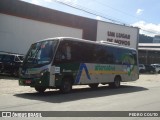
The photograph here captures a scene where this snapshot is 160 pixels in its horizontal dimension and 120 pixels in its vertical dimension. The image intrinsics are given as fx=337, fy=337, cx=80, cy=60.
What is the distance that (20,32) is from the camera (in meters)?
32.0

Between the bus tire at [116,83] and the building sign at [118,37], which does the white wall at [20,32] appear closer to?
the building sign at [118,37]

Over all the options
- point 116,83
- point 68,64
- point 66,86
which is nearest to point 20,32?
point 116,83

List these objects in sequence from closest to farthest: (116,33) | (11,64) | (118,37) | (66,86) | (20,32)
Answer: (66,86) < (11,64) < (20,32) < (116,33) < (118,37)

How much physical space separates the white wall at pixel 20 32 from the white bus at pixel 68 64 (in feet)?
42.1

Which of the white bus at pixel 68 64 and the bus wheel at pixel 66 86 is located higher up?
the white bus at pixel 68 64

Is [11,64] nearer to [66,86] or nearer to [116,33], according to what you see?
[66,86]

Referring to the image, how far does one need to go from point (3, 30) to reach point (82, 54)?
14.6m

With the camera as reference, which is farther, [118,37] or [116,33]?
[118,37]

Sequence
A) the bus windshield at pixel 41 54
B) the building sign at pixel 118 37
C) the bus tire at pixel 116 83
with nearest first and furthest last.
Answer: the bus windshield at pixel 41 54 → the bus tire at pixel 116 83 → the building sign at pixel 118 37

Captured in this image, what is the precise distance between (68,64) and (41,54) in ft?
5.06

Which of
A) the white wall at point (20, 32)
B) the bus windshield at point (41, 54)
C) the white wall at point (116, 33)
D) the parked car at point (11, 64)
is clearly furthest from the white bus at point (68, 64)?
the white wall at point (116, 33)

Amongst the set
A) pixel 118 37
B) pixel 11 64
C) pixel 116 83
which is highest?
pixel 118 37

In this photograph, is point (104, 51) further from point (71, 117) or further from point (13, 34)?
point (13, 34)

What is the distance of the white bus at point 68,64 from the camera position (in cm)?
1557
